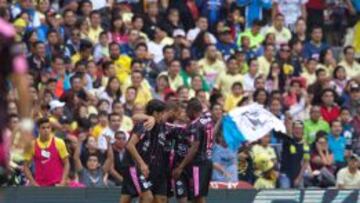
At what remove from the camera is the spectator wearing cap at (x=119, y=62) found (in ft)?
72.5

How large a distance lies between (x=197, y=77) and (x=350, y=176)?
327 centimetres

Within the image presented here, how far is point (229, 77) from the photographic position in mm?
22484

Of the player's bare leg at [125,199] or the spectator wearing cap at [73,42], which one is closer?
the player's bare leg at [125,199]

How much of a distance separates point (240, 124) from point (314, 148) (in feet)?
4.41

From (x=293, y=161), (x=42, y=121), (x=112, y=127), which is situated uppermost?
(x=42, y=121)

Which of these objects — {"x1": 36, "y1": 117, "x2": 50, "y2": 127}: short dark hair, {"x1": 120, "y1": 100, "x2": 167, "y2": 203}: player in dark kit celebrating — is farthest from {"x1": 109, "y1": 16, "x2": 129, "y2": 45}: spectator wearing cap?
{"x1": 120, "y1": 100, "x2": 167, "y2": 203}: player in dark kit celebrating

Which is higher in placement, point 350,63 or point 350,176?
point 350,63

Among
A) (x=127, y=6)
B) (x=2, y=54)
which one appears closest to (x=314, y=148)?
(x=127, y=6)

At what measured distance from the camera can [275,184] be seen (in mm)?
20281

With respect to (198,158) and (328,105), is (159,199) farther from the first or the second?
(328,105)

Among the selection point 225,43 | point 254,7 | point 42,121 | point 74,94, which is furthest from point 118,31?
point 42,121

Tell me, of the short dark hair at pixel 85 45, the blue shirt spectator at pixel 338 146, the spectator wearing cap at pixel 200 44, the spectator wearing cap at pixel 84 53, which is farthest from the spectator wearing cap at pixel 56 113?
the blue shirt spectator at pixel 338 146

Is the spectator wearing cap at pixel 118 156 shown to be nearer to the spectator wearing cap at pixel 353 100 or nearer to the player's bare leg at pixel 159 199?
the player's bare leg at pixel 159 199

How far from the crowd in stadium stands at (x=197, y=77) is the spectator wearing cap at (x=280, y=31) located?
2 centimetres
